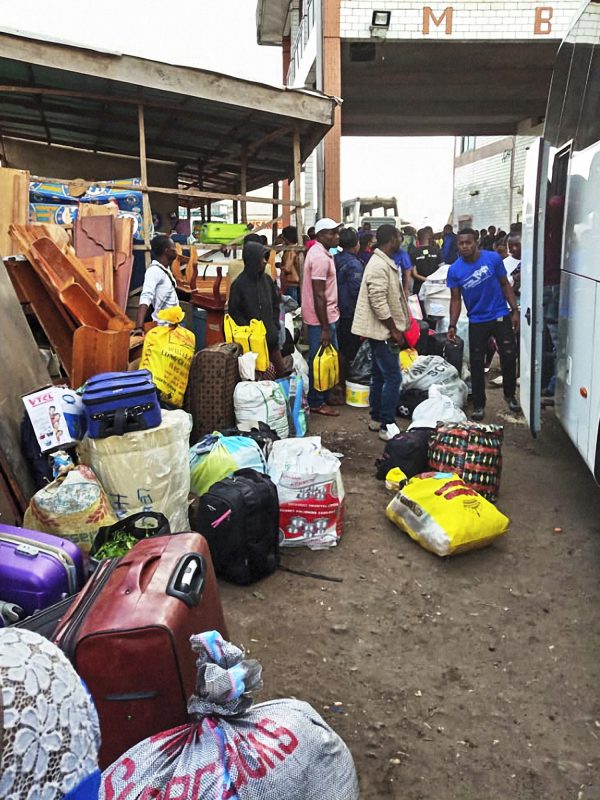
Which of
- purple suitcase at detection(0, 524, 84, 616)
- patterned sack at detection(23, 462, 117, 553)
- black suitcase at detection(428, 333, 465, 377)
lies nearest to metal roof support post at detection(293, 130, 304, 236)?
black suitcase at detection(428, 333, 465, 377)

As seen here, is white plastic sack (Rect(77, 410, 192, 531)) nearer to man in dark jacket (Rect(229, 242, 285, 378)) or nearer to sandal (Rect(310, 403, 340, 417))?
man in dark jacket (Rect(229, 242, 285, 378))

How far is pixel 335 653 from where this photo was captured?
3035 millimetres

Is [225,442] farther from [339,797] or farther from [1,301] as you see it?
[339,797]

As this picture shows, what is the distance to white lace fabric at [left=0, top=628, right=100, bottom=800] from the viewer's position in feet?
2.74

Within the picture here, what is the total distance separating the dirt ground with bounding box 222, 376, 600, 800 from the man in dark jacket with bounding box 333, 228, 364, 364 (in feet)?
11.0

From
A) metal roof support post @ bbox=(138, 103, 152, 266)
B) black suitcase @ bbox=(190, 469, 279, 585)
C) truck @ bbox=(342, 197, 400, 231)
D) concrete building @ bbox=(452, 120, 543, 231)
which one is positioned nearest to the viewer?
black suitcase @ bbox=(190, 469, 279, 585)

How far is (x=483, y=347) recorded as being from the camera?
6.67 meters

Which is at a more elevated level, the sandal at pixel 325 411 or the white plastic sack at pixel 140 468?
the white plastic sack at pixel 140 468

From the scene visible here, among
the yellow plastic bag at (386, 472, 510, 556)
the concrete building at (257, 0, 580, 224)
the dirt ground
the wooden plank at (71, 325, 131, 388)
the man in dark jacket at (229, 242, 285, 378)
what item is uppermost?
the concrete building at (257, 0, 580, 224)

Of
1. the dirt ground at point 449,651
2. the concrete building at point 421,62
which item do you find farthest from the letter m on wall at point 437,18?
the dirt ground at point 449,651

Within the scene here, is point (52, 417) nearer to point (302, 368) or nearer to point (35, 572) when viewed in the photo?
point (35, 572)

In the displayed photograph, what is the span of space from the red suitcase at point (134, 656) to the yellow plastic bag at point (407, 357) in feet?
18.4

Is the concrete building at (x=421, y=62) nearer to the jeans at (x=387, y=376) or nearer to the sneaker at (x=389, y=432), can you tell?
the jeans at (x=387, y=376)

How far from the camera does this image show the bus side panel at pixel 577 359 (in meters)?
3.78
